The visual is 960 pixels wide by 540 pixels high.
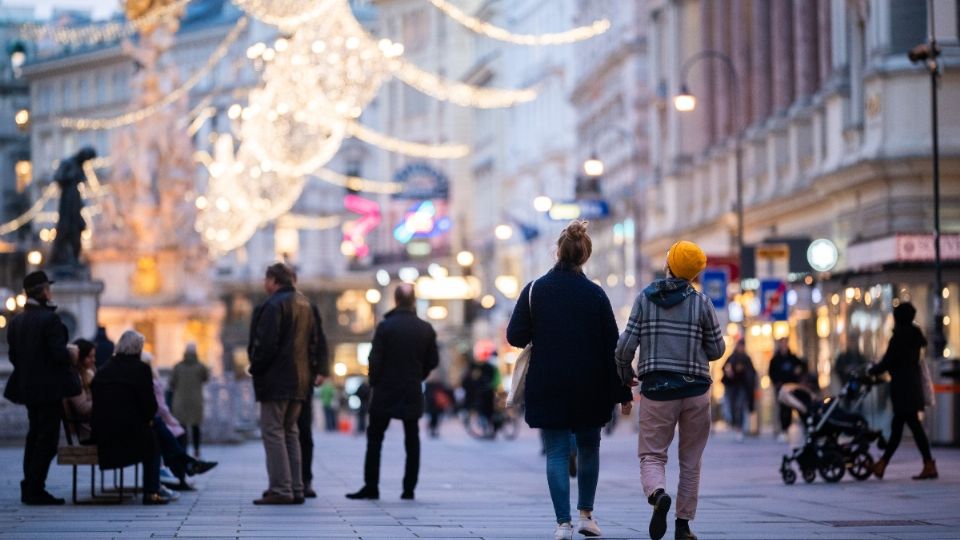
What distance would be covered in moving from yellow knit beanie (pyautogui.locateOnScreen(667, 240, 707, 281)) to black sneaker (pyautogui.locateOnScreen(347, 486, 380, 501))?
647 cm

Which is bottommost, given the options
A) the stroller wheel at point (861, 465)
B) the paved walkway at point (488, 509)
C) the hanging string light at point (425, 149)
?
the paved walkway at point (488, 509)

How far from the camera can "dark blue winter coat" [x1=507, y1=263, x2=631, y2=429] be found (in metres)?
15.8

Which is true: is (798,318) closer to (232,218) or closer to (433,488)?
(433,488)

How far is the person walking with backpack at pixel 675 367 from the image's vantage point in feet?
50.7

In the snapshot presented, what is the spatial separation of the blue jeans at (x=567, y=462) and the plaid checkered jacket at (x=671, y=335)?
0.53 meters

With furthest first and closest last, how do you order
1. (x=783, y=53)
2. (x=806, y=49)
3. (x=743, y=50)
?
(x=743, y=50) → (x=783, y=53) → (x=806, y=49)

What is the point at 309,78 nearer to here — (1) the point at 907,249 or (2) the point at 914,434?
(1) the point at 907,249

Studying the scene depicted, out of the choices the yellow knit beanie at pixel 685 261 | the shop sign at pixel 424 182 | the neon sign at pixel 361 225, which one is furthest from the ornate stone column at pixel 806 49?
the neon sign at pixel 361 225

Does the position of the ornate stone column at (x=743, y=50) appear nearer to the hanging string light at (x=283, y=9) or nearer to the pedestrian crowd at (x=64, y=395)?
the hanging string light at (x=283, y=9)

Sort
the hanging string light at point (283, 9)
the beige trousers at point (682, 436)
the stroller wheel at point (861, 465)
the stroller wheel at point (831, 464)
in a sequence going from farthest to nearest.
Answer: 1. the hanging string light at point (283, 9)
2. the stroller wheel at point (861, 465)
3. the stroller wheel at point (831, 464)
4. the beige trousers at point (682, 436)

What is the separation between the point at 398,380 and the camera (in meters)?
21.5

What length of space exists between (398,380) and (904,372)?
5876mm

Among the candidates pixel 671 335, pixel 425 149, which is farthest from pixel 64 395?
pixel 425 149

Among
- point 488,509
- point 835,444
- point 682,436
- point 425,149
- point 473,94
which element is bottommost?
point 488,509
